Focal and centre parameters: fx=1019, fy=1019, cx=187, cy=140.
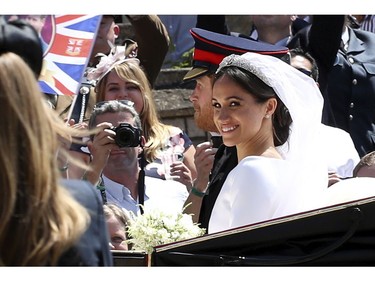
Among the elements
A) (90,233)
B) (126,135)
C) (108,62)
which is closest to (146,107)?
(108,62)

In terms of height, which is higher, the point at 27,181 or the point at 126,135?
the point at 27,181

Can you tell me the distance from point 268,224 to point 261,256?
0.12m

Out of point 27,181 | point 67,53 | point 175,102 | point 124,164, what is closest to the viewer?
point 27,181

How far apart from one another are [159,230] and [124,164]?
1174 millimetres

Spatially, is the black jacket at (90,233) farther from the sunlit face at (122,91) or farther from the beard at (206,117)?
the sunlit face at (122,91)

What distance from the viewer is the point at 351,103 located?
5.89 metres

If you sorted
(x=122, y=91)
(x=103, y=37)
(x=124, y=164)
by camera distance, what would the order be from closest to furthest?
(x=124, y=164) → (x=122, y=91) → (x=103, y=37)

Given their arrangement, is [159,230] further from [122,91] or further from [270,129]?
[122,91]

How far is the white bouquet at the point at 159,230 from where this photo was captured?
392 centimetres

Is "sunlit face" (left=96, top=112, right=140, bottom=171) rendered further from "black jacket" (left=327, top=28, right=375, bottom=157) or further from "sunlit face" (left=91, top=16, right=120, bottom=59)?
"black jacket" (left=327, top=28, right=375, bottom=157)

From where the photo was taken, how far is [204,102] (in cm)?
487

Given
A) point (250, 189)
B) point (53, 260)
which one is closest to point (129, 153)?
point (250, 189)

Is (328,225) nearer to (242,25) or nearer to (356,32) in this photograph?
(356,32)

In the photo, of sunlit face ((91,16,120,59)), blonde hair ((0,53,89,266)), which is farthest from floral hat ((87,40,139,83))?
blonde hair ((0,53,89,266))
